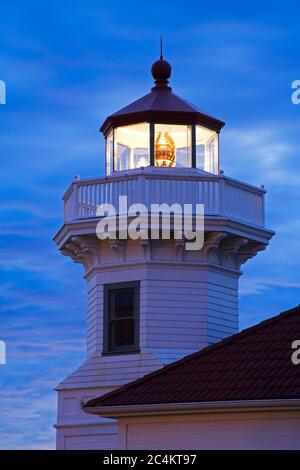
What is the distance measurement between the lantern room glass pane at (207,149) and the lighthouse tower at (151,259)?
67 mm

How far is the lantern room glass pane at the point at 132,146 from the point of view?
30.0 meters

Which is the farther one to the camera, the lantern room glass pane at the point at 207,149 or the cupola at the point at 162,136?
the lantern room glass pane at the point at 207,149

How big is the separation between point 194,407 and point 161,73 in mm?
10461

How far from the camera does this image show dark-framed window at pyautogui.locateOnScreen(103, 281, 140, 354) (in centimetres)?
2909

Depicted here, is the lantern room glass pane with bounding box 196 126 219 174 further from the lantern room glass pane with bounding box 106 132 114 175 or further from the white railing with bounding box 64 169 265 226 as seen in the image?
the lantern room glass pane with bounding box 106 132 114 175

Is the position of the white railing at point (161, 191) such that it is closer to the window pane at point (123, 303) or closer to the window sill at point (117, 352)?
the window pane at point (123, 303)

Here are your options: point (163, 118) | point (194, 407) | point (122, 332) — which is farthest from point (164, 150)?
point (194, 407)

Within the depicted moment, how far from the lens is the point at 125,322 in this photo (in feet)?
96.0

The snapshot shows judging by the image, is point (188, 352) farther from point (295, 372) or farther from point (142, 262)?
point (295, 372)

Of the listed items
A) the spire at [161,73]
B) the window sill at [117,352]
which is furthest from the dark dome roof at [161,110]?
the window sill at [117,352]

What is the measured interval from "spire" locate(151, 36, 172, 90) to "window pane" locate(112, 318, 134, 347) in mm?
5693

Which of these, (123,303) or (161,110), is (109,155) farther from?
Result: (123,303)

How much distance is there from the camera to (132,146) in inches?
1192
